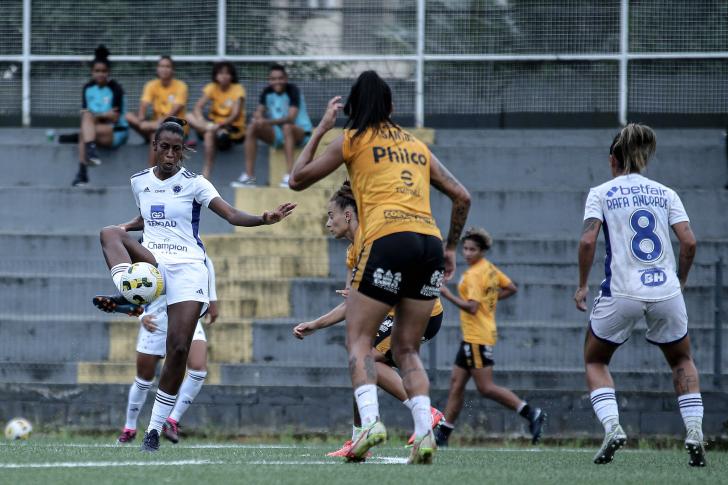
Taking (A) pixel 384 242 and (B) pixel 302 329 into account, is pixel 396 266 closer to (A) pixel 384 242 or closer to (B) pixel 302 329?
(A) pixel 384 242

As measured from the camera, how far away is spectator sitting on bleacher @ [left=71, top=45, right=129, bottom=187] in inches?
684

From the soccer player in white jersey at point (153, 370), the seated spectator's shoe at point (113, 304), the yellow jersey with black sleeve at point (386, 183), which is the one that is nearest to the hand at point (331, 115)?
the yellow jersey with black sleeve at point (386, 183)

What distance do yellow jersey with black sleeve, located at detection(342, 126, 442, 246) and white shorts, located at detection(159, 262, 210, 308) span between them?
206 centimetres

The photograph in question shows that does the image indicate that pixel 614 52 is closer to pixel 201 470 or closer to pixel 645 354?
pixel 645 354

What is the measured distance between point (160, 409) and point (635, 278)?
135 inches

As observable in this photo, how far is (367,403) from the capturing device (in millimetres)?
7262

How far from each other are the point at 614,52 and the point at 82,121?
7326 millimetres

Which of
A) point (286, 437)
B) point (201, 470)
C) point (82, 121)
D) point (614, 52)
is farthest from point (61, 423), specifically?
point (614, 52)

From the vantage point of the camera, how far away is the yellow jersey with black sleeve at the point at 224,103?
1767cm

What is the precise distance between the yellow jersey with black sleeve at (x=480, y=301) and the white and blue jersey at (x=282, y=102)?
5081 millimetres

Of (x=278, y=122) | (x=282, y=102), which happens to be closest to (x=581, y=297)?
(x=278, y=122)

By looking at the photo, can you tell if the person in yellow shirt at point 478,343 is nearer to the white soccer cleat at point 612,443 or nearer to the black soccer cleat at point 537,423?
the black soccer cleat at point 537,423

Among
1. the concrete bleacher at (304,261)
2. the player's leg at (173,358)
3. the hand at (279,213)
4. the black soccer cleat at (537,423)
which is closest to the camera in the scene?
the hand at (279,213)

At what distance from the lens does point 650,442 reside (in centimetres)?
1294
